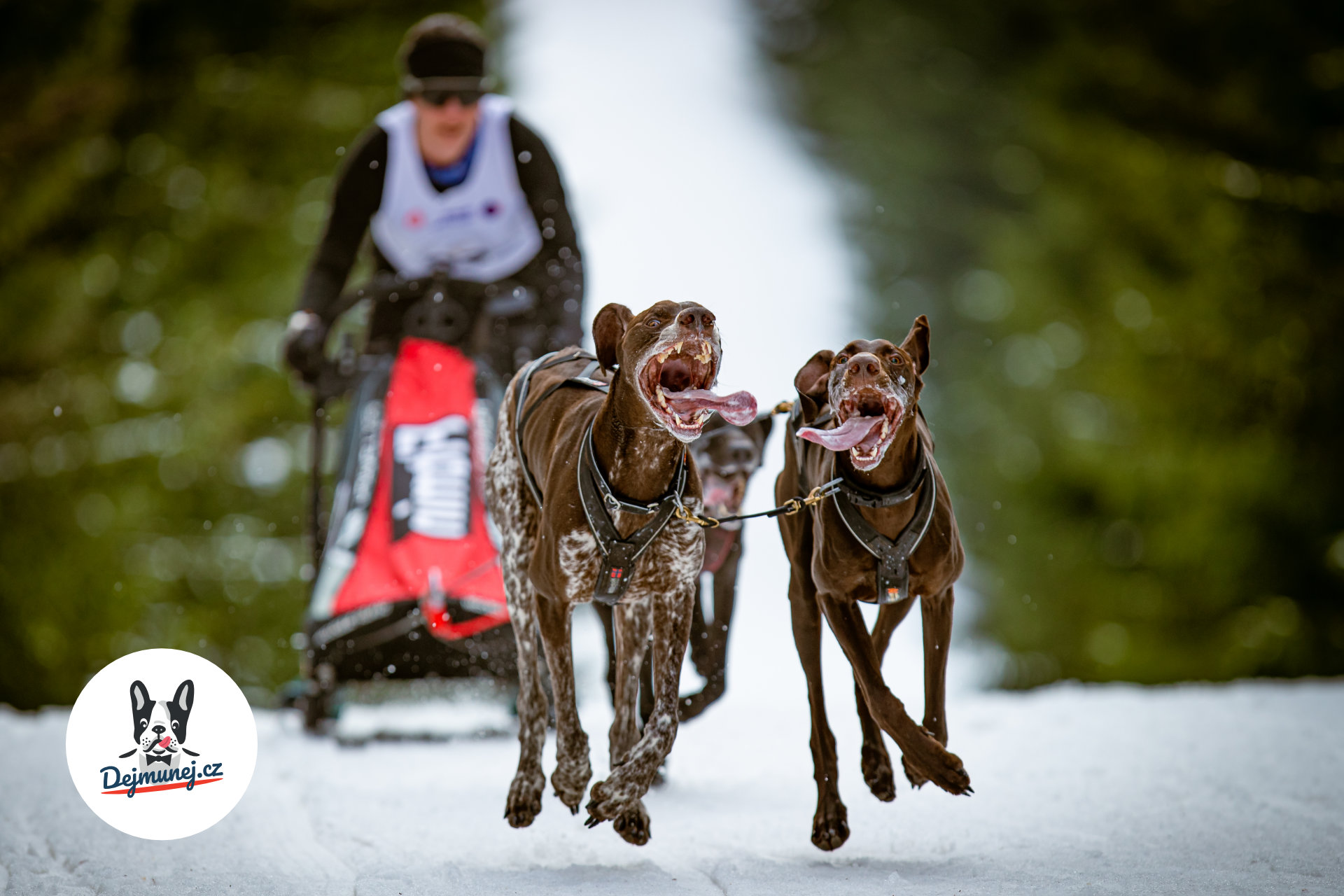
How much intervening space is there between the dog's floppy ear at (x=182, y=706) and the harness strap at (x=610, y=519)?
121 cm

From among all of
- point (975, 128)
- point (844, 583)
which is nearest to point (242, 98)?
point (975, 128)

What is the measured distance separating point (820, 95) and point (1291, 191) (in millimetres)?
6286

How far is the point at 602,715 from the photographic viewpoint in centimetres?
638

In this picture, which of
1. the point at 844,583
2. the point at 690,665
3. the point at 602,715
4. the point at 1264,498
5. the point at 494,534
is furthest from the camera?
the point at 1264,498

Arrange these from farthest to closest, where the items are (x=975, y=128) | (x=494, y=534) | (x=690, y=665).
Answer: (x=975, y=128) < (x=494, y=534) < (x=690, y=665)

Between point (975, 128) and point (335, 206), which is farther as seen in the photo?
point (975, 128)

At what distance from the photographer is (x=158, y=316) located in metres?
12.8

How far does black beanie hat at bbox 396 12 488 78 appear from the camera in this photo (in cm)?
504

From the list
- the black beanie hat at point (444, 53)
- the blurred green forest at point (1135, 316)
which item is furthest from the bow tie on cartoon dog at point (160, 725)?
the blurred green forest at point (1135, 316)

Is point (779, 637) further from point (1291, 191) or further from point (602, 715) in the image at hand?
point (1291, 191)

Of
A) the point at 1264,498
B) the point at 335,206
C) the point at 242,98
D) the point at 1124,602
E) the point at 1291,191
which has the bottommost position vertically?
the point at 1124,602

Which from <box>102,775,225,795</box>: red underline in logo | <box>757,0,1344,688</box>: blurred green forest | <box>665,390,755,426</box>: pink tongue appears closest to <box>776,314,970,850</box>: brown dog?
<box>665,390,755,426</box>: pink tongue

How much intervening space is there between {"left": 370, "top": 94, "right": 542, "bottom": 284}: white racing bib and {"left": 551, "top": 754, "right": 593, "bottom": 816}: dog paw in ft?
7.47

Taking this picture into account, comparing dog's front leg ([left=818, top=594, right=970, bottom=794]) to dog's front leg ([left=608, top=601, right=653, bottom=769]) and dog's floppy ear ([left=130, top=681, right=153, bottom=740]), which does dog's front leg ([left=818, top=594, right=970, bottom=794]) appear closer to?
dog's front leg ([left=608, top=601, right=653, bottom=769])
